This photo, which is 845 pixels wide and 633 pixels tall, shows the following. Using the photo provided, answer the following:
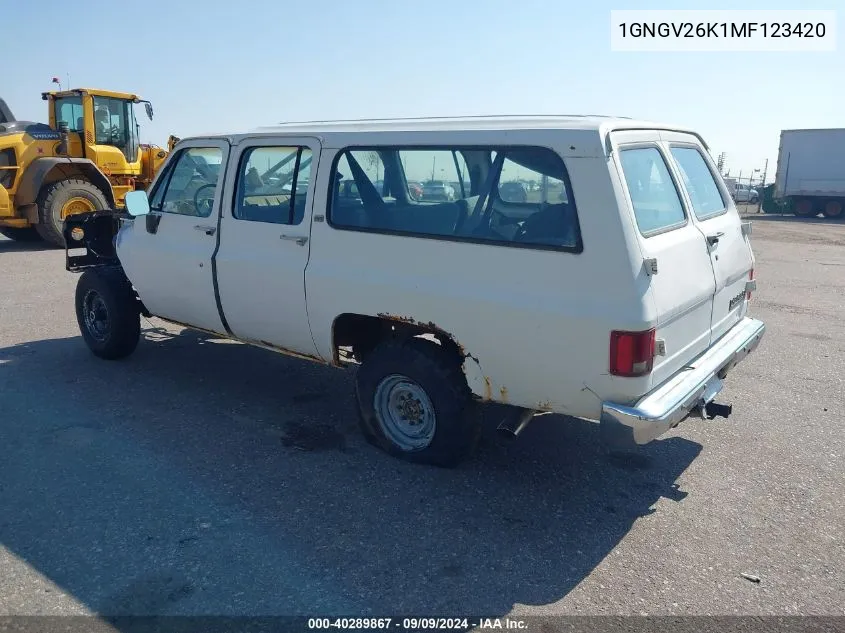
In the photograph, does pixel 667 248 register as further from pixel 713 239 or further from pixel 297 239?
pixel 297 239

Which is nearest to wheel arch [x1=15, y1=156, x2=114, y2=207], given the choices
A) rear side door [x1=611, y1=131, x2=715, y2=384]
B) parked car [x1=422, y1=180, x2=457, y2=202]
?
parked car [x1=422, y1=180, x2=457, y2=202]

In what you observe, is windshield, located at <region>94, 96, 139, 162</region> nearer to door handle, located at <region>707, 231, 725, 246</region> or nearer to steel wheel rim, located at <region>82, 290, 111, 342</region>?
steel wheel rim, located at <region>82, 290, 111, 342</region>

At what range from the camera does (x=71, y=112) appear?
14.4 meters

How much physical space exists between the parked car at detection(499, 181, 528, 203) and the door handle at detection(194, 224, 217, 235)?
7.82 ft

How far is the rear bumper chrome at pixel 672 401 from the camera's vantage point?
341cm

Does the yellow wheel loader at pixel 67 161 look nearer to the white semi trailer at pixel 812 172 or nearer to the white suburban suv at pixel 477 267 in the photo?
the white suburban suv at pixel 477 267

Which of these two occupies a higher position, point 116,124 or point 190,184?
point 116,124

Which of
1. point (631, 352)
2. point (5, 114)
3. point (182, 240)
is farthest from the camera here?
point (5, 114)

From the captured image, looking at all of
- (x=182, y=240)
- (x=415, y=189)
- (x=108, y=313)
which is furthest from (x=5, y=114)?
(x=415, y=189)

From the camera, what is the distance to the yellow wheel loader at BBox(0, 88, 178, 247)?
13219mm

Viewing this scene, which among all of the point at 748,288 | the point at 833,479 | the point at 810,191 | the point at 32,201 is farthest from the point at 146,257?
the point at 810,191

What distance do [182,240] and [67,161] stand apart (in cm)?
963

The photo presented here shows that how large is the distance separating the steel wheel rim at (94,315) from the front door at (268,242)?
6.17 feet

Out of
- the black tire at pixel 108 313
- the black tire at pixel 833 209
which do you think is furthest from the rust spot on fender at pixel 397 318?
the black tire at pixel 833 209
